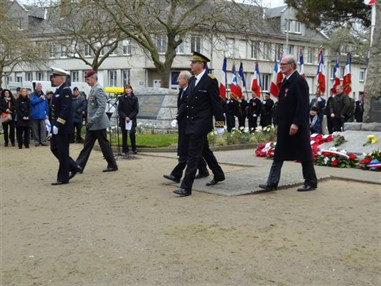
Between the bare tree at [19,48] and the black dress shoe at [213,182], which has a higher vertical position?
the bare tree at [19,48]

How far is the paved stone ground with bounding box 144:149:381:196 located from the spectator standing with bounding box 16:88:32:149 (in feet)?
20.8

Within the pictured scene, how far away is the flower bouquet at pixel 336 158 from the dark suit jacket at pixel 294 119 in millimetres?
3211

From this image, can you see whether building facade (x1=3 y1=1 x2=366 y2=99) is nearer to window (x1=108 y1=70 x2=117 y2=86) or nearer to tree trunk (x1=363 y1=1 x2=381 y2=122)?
window (x1=108 y1=70 x2=117 y2=86)

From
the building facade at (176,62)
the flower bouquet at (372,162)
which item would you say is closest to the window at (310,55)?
the building facade at (176,62)

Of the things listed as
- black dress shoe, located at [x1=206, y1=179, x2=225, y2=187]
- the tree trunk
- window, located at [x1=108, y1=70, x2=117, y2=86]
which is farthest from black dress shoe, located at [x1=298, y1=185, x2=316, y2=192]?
window, located at [x1=108, y1=70, x2=117, y2=86]

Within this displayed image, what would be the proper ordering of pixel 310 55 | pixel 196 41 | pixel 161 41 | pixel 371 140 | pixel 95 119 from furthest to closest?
pixel 310 55 < pixel 161 41 < pixel 196 41 < pixel 371 140 < pixel 95 119

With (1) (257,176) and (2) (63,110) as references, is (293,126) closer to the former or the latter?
(1) (257,176)

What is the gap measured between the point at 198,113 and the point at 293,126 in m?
1.46

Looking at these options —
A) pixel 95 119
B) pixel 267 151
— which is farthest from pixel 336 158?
pixel 95 119

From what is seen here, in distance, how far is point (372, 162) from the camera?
416 inches

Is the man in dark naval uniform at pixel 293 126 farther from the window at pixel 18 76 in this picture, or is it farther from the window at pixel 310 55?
the window at pixel 18 76

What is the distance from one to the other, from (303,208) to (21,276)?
3.87 metres

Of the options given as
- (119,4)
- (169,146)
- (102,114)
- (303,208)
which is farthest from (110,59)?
(303,208)

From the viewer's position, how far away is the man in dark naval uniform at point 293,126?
797 centimetres
